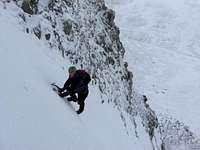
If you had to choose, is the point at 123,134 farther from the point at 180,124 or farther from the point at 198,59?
the point at 198,59

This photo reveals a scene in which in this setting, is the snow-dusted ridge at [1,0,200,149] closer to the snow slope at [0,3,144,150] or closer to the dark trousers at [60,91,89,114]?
the snow slope at [0,3,144,150]

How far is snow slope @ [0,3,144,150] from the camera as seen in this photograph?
8.10m

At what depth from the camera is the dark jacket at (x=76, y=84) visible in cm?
1084

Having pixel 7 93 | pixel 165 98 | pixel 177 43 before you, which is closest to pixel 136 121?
pixel 7 93

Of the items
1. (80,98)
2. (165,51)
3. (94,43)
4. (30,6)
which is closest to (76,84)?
(80,98)

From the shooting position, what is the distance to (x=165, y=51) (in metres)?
51.3

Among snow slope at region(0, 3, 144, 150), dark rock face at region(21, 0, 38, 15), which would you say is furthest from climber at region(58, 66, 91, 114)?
dark rock face at region(21, 0, 38, 15)

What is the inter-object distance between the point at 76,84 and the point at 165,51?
1610 inches

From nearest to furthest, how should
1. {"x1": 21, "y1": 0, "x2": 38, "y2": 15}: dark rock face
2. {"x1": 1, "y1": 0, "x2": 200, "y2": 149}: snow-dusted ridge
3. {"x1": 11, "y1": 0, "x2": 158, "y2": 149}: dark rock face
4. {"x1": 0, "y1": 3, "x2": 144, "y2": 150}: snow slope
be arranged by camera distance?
{"x1": 0, "y1": 3, "x2": 144, "y2": 150}: snow slope → {"x1": 21, "y1": 0, "x2": 38, "y2": 15}: dark rock face → {"x1": 1, "y1": 0, "x2": 200, "y2": 149}: snow-dusted ridge → {"x1": 11, "y1": 0, "x2": 158, "y2": 149}: dark rock face

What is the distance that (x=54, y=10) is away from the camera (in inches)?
571

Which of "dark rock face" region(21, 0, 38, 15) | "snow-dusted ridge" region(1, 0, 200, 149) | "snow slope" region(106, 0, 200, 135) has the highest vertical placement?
"dark rock face" region(21, 0, 38, 15)

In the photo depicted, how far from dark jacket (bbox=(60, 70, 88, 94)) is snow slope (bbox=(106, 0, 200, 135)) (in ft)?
76.6

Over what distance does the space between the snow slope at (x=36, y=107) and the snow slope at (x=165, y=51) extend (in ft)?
72.0

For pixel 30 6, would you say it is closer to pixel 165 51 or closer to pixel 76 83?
pixel 76 83
